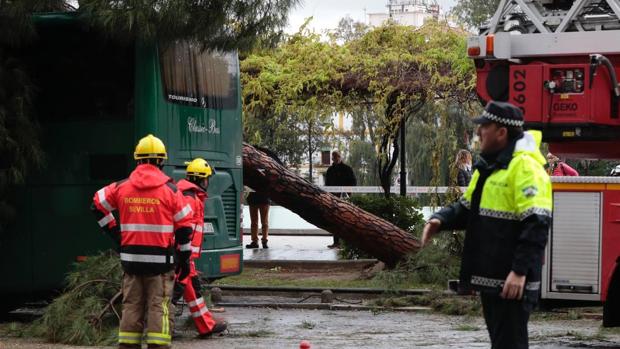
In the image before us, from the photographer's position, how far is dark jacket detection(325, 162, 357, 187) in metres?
23.4

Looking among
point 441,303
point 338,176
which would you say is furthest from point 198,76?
point 338,176

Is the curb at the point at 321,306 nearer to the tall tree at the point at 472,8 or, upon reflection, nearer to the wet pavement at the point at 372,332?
the wet pavement at the point at 372,332

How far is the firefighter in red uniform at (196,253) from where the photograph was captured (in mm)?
10883

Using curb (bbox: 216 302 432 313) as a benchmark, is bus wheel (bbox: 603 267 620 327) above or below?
above

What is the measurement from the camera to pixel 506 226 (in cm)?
656

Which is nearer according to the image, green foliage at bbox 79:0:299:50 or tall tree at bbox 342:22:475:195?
green foliage at bbox 79:0:299:50

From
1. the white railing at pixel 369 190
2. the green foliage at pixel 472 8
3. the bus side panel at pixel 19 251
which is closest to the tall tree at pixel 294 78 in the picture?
the white railing at pixel 369 190

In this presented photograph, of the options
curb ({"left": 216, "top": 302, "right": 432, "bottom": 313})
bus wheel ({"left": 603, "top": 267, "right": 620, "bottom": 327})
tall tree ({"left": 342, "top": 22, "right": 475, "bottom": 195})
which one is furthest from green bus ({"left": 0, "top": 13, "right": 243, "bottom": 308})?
tall tree ({"left": 342, "top": 22, "right": 475, "bottom": 195})

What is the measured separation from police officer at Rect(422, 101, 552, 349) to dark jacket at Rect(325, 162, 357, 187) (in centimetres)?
1652

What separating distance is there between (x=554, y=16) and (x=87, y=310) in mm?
4836

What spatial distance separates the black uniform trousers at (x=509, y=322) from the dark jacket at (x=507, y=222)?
64mm

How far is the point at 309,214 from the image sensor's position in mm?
17125

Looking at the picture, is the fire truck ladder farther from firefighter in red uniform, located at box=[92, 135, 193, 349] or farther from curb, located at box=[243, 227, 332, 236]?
curb, located at box=[243, 227, 332, 236]

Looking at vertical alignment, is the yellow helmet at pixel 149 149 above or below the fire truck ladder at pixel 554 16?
below
